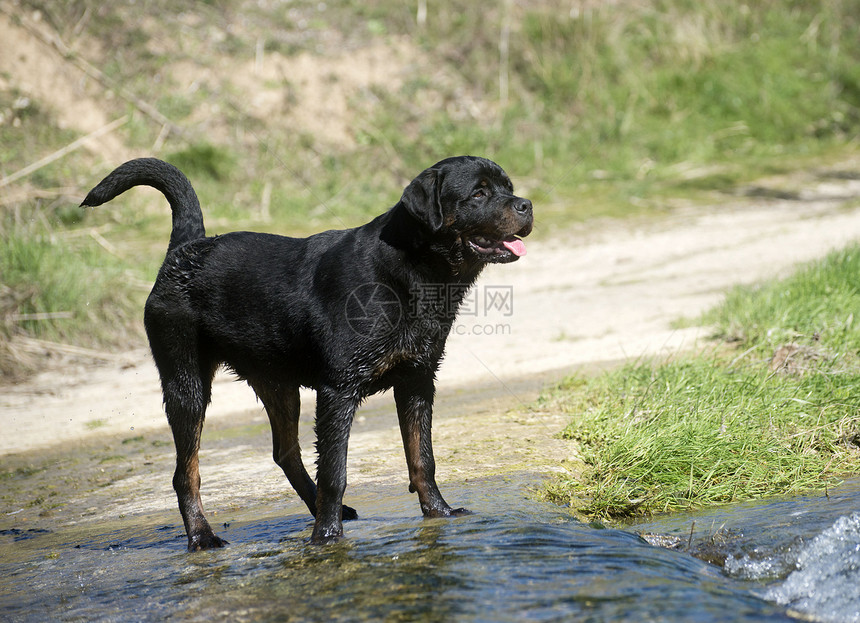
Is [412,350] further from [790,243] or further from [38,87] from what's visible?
[38,87]

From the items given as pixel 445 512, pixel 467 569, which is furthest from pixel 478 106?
pixel 467 569

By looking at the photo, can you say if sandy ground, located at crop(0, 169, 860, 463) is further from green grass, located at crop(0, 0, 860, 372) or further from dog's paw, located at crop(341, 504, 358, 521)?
dog's paw, located at crop(341, 504, 358, 521)

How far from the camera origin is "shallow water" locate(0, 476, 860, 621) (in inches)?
125

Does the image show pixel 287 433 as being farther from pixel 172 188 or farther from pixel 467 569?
pixel 467 569

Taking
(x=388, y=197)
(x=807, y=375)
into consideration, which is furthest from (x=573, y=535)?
(x=388, y=197)

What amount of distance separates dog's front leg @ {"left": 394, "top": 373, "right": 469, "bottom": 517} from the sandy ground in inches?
50.9

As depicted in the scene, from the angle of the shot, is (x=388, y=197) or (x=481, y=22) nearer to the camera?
(x=388, y=197)

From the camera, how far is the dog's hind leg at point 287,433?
4.88 metres

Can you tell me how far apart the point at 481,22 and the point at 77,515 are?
489 inches

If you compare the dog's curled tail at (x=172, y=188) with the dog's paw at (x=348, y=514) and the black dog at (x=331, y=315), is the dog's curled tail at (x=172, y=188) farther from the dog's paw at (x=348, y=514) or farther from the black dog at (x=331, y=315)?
the dog's paw at (x=348, y=514)

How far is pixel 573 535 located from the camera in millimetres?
3840

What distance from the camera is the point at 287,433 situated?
4.94m

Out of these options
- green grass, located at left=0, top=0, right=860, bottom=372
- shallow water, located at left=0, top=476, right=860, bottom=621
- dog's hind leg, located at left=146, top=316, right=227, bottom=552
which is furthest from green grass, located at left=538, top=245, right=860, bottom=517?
green grass, located at left=0, top=0, right=860, bottom=372

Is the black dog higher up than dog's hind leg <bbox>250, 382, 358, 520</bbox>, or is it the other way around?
the black dog
